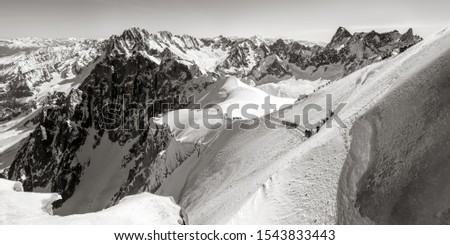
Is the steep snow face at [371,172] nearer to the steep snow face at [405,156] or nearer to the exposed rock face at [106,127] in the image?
the steep snow face at [405,156]

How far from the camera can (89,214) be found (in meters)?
20.8

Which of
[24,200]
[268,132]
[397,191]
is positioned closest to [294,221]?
[397,191]

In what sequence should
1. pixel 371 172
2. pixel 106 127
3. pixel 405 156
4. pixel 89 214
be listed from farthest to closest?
pixel 106 127, pixel 371 172, pixel 89 214, pixel 405 156

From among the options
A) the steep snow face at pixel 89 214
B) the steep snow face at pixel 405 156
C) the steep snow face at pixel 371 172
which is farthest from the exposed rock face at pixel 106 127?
the steep snow face at pixel 405 156

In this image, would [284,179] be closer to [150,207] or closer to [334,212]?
[334,212]

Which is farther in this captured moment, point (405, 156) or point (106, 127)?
point (106, 127)

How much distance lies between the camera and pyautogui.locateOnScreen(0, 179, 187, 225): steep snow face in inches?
761

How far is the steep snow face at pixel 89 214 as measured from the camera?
761 inches

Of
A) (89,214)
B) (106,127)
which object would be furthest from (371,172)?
(106,127)

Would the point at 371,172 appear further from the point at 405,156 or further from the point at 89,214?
the point at 89,214

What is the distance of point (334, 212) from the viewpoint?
2078 cm

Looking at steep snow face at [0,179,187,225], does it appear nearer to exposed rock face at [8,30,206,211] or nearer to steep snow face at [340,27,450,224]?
steep snow face at [340,27,450,224]

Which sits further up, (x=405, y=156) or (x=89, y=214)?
(x=405, y=156)

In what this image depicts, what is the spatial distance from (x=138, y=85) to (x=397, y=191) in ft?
608
